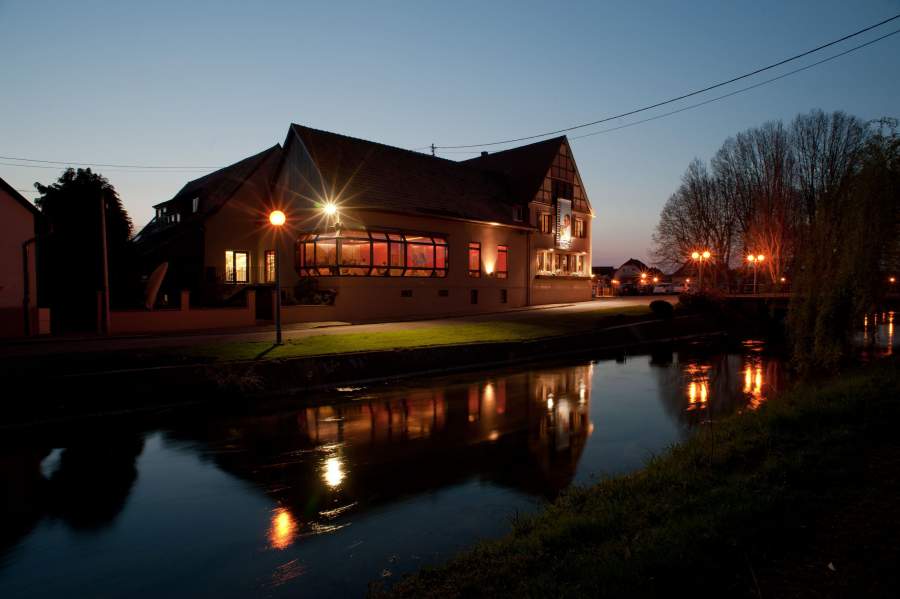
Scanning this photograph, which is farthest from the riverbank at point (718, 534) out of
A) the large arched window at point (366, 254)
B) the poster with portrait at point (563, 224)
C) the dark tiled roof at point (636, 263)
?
the dark tiled roof at point (636, 263)

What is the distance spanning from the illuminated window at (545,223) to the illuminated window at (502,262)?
5.10m

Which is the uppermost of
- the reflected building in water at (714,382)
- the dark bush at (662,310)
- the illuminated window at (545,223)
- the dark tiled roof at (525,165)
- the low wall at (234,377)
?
the dark tiled roof at (525,165)

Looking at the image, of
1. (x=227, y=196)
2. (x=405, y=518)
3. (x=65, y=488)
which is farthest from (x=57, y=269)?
(x=405, y=518)

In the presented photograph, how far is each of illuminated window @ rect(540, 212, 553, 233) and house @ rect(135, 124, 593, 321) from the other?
0.48ft

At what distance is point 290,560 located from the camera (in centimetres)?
507

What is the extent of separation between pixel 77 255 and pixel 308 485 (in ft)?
85.0

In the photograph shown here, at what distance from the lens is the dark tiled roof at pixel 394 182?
29.0 meters

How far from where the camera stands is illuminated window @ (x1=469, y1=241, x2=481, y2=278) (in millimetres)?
34075

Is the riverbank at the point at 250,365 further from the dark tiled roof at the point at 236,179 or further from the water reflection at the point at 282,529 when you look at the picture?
the dark tiled roof at the point at 236,179

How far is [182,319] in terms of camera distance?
2153 centimetres

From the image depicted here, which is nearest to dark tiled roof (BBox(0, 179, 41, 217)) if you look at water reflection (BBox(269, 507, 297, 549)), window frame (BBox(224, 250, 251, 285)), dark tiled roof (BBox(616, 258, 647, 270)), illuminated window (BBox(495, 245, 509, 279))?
window frame (BBox(224, 250, 251, 285))

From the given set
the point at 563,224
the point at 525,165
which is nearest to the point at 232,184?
the point at 525,165

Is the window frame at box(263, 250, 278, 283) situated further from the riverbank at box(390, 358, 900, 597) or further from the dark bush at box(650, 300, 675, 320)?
the riverbank at box(390, 358, 900, 597)

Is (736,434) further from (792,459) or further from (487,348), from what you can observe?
(487,348)
